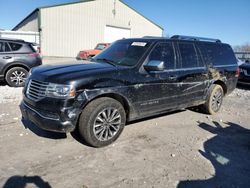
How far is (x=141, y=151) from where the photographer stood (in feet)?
13.5

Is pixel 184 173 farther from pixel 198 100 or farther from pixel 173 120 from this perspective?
pixel 198 100

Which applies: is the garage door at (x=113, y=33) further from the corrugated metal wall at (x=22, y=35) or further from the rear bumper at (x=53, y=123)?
the rear bumper at (x=53, y=123)

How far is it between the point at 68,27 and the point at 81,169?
67.1ft

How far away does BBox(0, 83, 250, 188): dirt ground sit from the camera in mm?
3230

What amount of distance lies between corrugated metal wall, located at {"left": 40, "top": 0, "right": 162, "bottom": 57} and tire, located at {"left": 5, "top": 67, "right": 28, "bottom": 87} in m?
12.8

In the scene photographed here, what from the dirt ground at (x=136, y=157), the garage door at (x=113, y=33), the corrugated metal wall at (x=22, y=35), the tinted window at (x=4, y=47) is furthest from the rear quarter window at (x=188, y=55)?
the garage door at (x=113, y=33)

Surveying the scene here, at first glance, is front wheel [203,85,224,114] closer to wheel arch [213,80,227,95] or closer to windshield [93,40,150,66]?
wheel arch [213,80,227,95]

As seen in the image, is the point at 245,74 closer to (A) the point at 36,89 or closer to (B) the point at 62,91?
(B) the point at 62,91

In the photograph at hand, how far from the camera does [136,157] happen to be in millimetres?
3895

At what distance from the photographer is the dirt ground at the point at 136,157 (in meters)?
3.23

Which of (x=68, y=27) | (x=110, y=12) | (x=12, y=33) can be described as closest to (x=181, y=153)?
(x=12, y=33)

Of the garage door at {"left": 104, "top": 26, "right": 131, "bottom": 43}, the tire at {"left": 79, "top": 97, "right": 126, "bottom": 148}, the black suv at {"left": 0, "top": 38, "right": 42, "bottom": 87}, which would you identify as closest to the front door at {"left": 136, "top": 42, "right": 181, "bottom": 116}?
the tire at {"left": 79, "top": 97, "right": 126, "bottom": 148}

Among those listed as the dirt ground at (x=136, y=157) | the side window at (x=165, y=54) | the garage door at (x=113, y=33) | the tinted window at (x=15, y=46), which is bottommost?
the dirt ground at (x=136, y=157)

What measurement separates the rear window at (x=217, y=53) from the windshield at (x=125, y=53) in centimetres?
189
